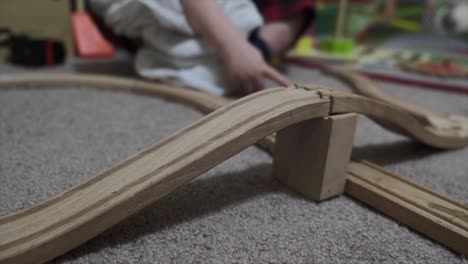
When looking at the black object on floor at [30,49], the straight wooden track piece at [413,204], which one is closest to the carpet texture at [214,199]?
the straight wooden track piece at [413,204]

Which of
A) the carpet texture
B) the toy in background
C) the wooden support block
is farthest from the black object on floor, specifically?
the toy in background

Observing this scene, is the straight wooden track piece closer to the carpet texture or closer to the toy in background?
the carpet texture

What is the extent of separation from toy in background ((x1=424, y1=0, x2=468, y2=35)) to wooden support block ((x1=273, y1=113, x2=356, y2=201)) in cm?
176

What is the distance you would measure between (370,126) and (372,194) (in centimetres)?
33

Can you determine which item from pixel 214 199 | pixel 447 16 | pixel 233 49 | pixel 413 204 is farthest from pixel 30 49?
pixel 447 16

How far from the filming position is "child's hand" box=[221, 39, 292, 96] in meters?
0.81

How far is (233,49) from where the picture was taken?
0.82 metres

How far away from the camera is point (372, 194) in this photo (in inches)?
19.8

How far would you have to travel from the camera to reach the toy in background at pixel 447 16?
195 centimetres

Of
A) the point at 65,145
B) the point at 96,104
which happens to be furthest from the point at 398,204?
the point at 96,104

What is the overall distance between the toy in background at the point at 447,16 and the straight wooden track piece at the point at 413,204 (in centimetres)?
171

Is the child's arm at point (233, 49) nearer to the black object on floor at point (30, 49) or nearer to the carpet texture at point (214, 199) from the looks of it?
the carpet texture at point (214, 199)

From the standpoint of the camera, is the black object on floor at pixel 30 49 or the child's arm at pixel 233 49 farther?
the black object on floor at pixel 30 49

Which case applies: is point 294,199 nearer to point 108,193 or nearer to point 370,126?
point 108,193
